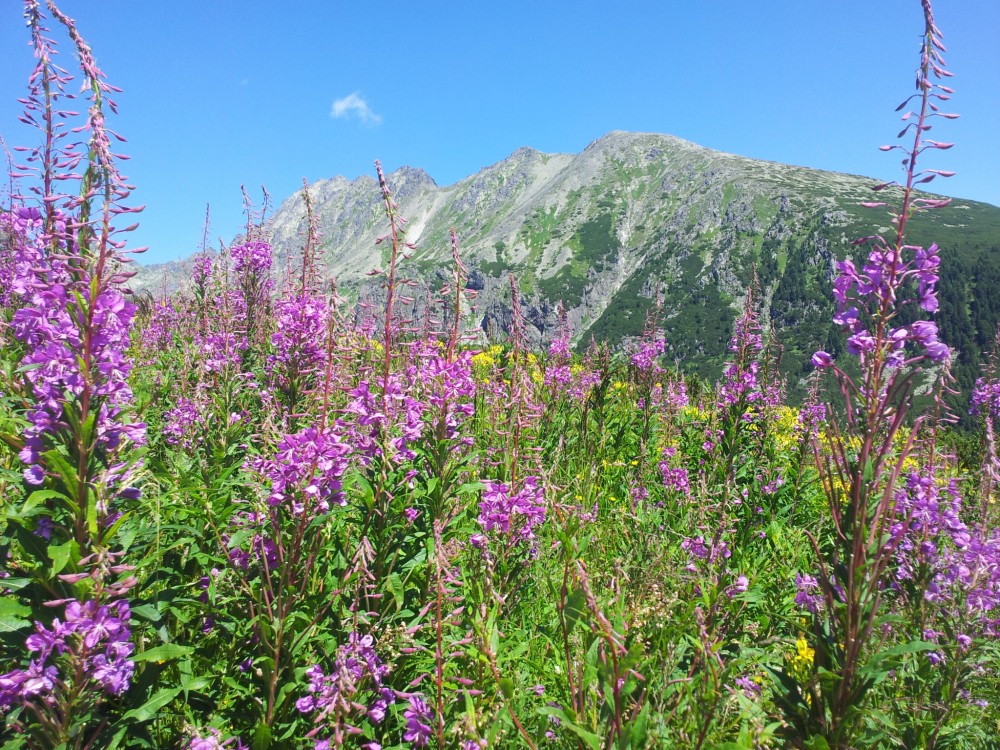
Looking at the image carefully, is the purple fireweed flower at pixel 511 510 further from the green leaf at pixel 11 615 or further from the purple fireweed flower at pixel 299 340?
the green leaf at pixel 11 615

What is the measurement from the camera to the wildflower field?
207 cm

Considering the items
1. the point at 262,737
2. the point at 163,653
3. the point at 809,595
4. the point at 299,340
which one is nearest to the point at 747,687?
the point at 809,595

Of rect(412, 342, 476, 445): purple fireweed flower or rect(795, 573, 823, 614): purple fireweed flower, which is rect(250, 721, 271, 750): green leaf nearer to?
rect(412, 342, 476, 445): purple fireweed flower

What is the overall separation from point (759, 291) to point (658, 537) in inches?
139

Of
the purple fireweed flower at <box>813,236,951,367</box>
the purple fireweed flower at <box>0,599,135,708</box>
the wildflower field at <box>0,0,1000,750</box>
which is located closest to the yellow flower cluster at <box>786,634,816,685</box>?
the wildflower field at <box>0,0,1000,750</box>

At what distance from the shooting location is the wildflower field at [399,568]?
6.78 feet

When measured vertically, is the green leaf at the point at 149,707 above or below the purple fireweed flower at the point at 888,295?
below

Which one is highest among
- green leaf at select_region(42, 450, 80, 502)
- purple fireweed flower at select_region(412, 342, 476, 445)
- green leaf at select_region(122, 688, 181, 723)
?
purple fireweed flower at select_region(412, 342, 476, 445)

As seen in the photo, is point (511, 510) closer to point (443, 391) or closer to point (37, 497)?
point (443, 391)

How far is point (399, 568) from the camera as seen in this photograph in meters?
3.18

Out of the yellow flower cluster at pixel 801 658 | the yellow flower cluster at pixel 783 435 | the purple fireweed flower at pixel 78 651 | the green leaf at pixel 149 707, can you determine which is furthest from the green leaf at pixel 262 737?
the yellow flower cluster at pixel 783 435

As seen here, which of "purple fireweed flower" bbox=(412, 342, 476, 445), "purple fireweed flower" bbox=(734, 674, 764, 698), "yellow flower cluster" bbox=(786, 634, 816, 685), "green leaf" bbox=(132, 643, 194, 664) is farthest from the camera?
"purple fireweed flower" bbox=(412, 342, 476, 445)

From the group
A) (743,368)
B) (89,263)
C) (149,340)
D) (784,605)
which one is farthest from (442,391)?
(149,340)

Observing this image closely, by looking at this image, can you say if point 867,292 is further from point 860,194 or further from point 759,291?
point 860,194
